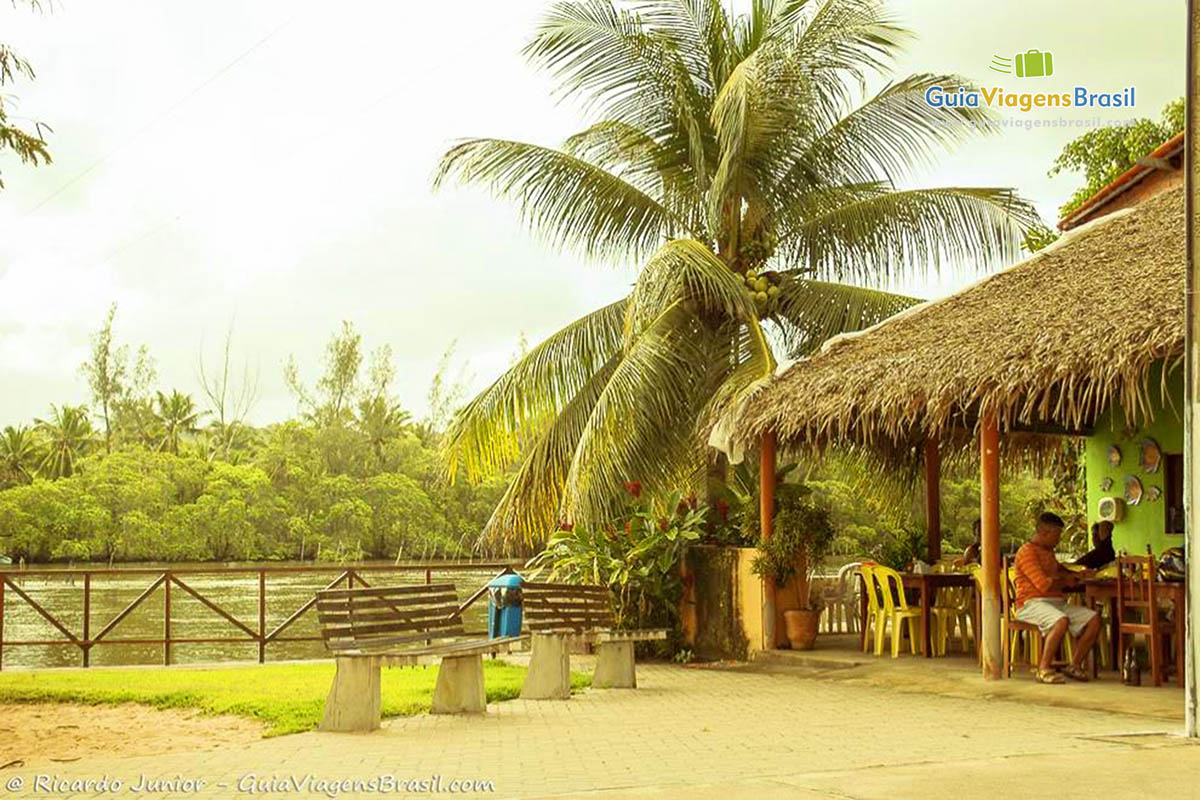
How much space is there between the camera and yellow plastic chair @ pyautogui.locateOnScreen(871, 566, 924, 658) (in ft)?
41.5

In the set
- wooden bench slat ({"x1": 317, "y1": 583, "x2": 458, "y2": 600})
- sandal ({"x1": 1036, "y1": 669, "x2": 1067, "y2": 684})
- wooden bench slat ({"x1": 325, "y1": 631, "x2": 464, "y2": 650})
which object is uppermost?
wooden bench slat ({"x1": 317, "y1": 583, "x2": 458, "y2": 600})

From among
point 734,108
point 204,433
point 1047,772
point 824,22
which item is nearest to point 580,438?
point 734,108

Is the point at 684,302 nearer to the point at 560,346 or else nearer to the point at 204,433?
the point at 560,346

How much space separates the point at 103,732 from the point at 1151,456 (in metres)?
10.1

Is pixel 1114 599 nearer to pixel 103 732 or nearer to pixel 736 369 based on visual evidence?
pixel 736 369

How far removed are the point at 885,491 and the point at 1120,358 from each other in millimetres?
8679

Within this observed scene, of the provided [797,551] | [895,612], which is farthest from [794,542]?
[895,612]

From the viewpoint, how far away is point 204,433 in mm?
62750

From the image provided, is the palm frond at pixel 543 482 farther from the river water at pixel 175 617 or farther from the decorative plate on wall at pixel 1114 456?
the decorative plate on wall at pixel 1114 456

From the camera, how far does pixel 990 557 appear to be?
Answer: 10977 mm

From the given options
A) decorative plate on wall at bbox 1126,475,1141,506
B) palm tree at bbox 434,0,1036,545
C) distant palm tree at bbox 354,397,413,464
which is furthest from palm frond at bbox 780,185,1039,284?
distant palm tree at bbox 354,397,413,464

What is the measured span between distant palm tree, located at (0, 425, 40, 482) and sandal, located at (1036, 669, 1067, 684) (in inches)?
2207

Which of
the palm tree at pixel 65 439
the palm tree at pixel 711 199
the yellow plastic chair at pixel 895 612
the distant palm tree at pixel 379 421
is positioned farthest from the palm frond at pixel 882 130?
the palm tree at pixel 65 439

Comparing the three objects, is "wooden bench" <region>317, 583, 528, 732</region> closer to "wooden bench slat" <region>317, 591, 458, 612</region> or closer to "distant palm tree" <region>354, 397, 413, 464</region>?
"wooden bench slat" <region>317, 591, 458, 612</region>
